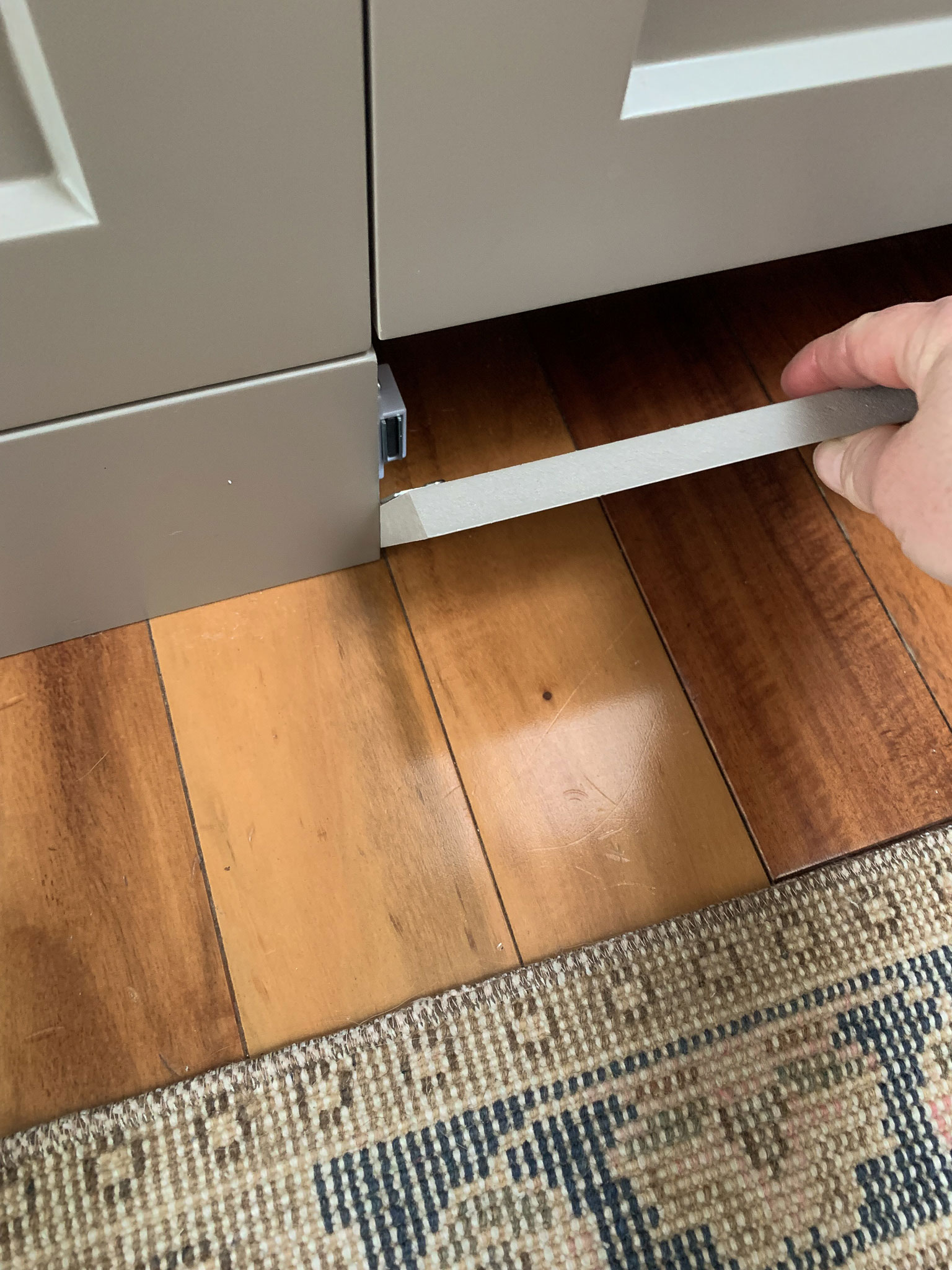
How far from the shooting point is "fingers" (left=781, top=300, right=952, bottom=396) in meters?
0.42

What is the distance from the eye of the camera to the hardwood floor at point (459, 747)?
517 mm

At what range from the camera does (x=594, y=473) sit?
0.48m

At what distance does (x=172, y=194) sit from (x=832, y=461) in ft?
1.11

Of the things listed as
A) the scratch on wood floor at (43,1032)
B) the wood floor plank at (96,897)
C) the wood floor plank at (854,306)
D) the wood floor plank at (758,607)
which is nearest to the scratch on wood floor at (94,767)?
the wood floor plank at (96,897)

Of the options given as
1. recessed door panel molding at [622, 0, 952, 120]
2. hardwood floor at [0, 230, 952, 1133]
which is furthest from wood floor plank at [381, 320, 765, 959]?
recessed door panel molding at [622, 0, 952, 120]

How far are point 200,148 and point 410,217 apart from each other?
0.28 feet

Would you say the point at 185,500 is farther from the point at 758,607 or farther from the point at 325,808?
the point at 758,607

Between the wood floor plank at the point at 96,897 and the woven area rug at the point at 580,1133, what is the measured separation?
0.08 feet

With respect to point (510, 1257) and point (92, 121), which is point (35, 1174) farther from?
point (92, 121)

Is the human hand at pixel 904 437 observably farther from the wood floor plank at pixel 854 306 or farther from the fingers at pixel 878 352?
the wood floor plank at pixel 854 306

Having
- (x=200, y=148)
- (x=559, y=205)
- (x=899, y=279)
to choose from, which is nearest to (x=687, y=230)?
(x=559, y=205)

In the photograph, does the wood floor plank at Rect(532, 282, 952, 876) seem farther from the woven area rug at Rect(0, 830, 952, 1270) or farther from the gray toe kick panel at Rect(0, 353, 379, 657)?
the gray toe kick panel at Rect(0, 353, 379, 657)

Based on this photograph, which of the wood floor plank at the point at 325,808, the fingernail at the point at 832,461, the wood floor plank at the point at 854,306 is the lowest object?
the wood floor plank at the point at 325,808

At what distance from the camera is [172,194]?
1.05 feet
